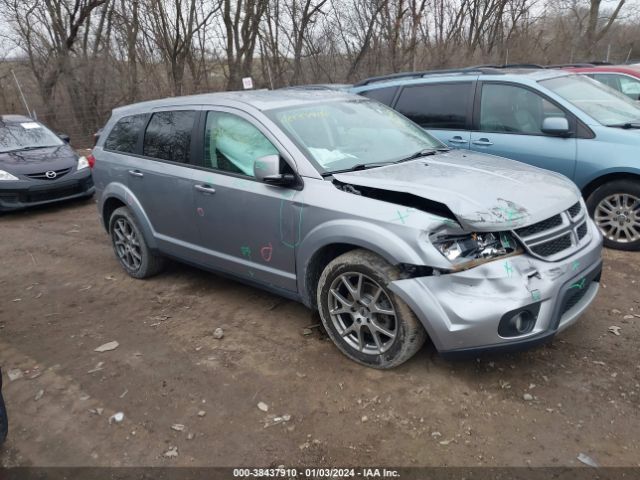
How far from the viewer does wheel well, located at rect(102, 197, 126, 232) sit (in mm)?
5270

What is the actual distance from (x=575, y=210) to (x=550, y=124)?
2.05 m

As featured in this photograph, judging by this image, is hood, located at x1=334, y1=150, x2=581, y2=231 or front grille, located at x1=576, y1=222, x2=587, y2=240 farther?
front grille, located at x1=576, y1=222, x2=587, y2=240

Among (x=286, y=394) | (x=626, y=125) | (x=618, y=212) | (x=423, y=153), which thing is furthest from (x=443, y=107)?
(x=286, y=394)

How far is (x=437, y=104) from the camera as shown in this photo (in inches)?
239

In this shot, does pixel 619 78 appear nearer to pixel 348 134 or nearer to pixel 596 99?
pixel 596 99

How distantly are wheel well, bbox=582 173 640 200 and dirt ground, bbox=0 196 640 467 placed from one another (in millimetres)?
948

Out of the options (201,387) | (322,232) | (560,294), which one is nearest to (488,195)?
(560,294)

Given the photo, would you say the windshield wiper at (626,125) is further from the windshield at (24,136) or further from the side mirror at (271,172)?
the windshield at (24,136)

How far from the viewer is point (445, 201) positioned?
9.51 ft

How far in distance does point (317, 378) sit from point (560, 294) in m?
1.57

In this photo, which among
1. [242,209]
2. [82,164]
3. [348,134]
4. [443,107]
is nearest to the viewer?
[242,209]

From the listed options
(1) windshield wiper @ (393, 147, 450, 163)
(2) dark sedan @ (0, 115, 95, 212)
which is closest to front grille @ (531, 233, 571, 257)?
(1) windshield wiper @ (393, 147, 450, 163)

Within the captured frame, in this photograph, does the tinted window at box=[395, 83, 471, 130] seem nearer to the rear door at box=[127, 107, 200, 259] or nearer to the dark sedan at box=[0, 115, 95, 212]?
the rear door at box=[127, 107, 200, 259]

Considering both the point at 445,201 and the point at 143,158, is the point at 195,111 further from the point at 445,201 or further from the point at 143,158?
the point at 445,201
